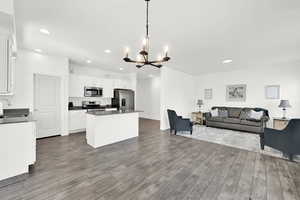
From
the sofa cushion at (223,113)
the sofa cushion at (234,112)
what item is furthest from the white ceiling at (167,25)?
the sofa cushion at (223,113)

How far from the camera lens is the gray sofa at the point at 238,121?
510cm

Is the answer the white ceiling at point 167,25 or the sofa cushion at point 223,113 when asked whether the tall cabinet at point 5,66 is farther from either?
the sofa cushion at point 223,113

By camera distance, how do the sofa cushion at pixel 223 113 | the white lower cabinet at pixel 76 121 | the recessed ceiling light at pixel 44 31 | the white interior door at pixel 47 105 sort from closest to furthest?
the recessed ceiling light at pixel 44 31, the white interior door at pixel 47 105, the white lower cabinet at pixel 76 121, the sofa cushion at pixel 223 113

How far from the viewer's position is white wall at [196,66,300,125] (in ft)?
16.6

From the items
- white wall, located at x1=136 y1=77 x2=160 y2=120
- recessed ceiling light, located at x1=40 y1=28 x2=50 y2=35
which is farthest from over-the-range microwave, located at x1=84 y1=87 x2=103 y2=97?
white wall, located at x1=136 y1=77 x2=160 y2=120

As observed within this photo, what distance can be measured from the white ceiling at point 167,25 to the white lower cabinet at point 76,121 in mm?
2211

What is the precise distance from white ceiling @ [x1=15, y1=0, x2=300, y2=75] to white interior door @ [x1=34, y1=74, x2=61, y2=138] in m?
1.08

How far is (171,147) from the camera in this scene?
12.2ft

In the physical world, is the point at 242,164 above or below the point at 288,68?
below

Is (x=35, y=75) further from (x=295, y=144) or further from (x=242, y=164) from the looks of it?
(x=295, y=144)

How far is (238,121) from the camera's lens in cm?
549

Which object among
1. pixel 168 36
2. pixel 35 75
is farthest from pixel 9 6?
pixel 35 75

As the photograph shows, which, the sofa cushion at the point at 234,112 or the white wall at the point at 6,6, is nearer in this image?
the white wall at the point at 6,6

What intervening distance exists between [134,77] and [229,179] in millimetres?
6082
